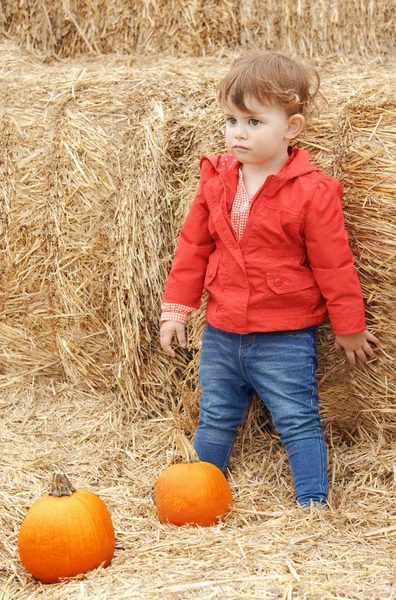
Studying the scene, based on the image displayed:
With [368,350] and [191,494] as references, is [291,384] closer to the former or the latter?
[368,350]

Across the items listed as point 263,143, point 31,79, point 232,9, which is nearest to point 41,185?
point 31,79

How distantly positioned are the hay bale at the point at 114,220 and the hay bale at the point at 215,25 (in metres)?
0.54

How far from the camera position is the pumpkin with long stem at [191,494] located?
2.49 m

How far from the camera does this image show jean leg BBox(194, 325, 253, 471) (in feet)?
9.27

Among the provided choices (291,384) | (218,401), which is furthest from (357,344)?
(218,401)

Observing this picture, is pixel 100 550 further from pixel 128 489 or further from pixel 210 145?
pixel 210 145

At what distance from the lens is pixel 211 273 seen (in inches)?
109

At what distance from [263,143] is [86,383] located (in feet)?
4.55

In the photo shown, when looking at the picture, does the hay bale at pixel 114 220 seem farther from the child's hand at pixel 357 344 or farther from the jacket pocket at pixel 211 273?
the jacket pocket at pixel 211 273

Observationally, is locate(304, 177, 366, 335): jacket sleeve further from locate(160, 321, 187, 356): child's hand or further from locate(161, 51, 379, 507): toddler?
locate(160, 321, 187, 356): child's hand

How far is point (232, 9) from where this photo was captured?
410cm

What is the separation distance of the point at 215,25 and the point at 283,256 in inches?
75.2

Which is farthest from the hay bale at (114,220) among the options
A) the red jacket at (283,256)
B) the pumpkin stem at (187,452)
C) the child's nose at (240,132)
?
the pumpkin stem at (187,452)

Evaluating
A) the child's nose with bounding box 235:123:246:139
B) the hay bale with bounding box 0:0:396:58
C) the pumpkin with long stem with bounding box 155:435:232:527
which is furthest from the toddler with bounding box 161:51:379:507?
the hay bale with bounding box 0:0:396:58
